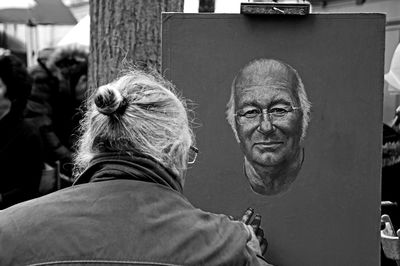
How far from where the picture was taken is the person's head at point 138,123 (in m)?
1.76

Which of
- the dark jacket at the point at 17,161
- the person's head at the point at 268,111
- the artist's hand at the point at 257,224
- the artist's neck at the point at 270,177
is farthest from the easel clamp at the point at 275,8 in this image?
the dark jacket at the point at 17,161

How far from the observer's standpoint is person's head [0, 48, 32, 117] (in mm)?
4512

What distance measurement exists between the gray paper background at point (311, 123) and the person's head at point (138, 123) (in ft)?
2.11

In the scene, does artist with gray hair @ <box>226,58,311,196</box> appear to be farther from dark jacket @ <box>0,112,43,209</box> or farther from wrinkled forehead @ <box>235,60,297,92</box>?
dark jacket @ <box>0,112,43,209</box>

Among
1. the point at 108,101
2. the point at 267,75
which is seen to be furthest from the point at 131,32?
the point at 108,101

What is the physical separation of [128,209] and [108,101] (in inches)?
10.3

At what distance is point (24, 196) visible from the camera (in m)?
4.42

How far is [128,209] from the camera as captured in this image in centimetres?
167

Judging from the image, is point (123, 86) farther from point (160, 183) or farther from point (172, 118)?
point (160, 183)

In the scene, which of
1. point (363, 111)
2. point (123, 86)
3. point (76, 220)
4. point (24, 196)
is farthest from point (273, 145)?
point (24, 196)

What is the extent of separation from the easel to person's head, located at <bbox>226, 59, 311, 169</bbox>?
158mm

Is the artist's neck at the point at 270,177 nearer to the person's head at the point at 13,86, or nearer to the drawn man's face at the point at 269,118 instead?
the drawn man's face at the point at 269,118

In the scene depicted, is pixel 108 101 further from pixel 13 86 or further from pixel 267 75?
pixel 13 86

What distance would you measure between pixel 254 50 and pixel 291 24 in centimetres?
14
